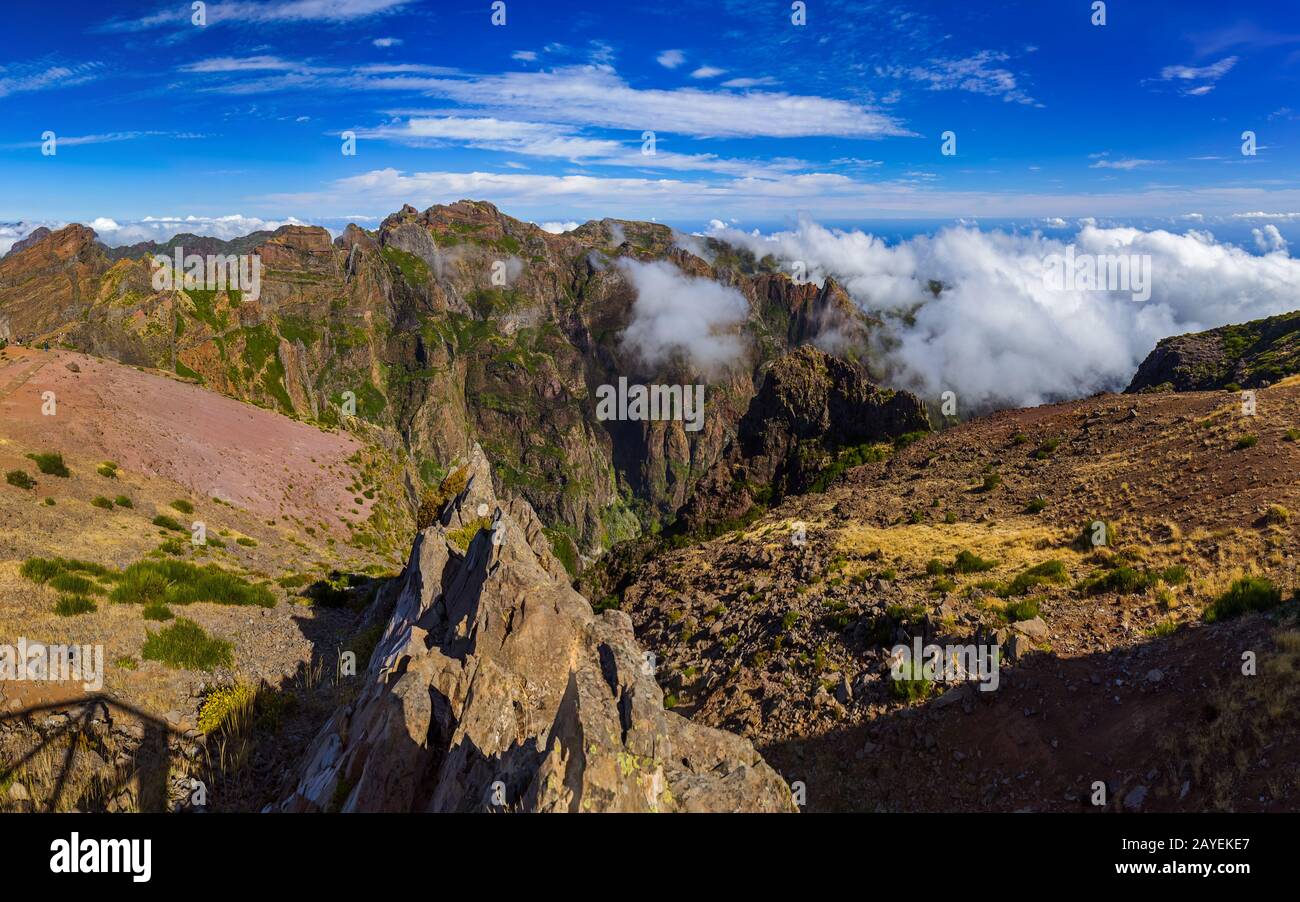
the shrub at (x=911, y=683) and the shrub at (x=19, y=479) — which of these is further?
the shrub at (x=19, y=479)

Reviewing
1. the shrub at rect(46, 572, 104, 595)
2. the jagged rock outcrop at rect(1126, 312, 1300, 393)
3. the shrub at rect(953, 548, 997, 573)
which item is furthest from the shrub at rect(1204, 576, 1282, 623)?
the jagged rock outcrop at rect(1126, 312, 1300, 393)

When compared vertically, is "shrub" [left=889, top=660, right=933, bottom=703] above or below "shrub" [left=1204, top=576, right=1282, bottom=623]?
below

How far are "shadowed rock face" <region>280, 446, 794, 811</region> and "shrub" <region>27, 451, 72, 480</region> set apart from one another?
25641 mm

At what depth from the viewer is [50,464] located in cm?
3045

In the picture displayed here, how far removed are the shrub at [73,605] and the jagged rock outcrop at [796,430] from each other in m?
47.3

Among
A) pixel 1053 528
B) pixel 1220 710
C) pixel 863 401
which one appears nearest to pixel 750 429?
pixel 863 401

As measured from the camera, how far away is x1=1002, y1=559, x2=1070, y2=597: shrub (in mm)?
22656

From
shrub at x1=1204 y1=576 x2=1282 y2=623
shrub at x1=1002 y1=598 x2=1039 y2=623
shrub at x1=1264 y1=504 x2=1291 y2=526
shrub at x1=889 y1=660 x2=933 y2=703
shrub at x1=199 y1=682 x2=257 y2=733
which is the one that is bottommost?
shrub at x1=889 y1=660 x2=933 y2=703

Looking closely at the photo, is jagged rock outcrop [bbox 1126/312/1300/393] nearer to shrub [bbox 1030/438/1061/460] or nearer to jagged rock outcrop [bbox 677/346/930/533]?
shrub [bbox 1030/438/1061/460]

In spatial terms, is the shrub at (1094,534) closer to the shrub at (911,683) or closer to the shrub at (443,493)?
the shrub at (911,683)

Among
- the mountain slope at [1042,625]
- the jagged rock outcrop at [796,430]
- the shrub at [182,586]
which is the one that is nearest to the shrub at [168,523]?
the shrub at [182,586]

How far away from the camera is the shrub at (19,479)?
27394 mm
